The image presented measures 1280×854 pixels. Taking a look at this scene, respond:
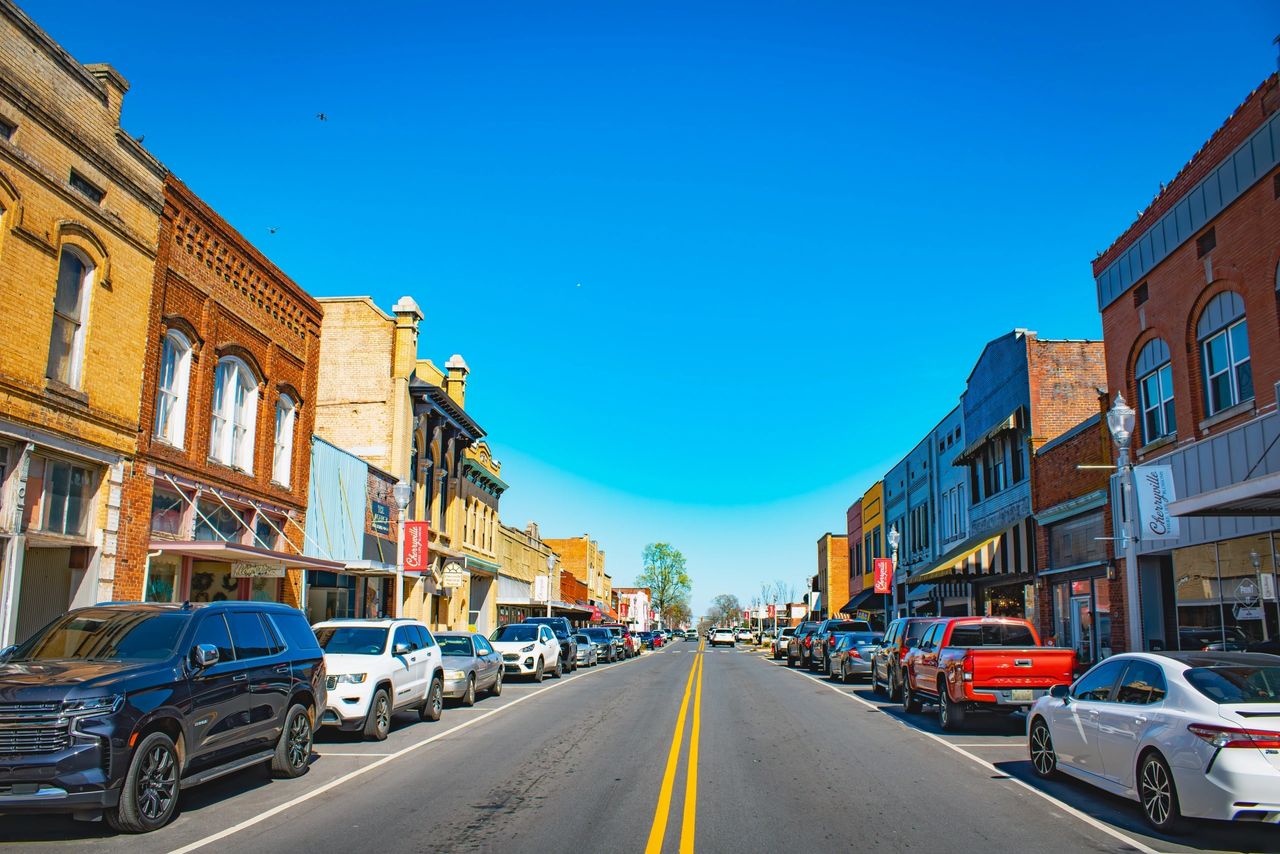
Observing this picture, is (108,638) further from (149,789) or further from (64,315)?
(64,315)

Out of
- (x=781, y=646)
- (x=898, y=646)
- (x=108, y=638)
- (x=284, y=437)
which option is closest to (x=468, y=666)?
(x=284, y=437)

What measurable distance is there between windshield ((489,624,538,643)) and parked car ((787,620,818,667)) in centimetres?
1224

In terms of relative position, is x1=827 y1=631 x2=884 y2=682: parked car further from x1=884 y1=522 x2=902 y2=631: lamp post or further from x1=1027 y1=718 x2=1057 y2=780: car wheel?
x1=1027 y1=718 x2=1057 y2=780: car wheel

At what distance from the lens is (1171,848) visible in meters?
7.93

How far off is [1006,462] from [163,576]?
24.9 m

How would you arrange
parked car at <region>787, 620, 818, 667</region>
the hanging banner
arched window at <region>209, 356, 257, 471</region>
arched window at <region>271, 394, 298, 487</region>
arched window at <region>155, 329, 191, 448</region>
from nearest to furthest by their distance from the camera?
the hanging banner, arched window at <region>155, 329, 191, 448</region>, arched window at <region>209, 356, 257, 471</region>, arched window at <region>271, 394, 298, 487</region>, parked car at <region>787, 620, 818, 667</region>

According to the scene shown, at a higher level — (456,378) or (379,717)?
(456,378)

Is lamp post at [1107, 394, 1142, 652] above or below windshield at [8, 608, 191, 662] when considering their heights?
above

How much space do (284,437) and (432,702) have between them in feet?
35.5

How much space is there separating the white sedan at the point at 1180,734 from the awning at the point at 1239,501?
3722mm

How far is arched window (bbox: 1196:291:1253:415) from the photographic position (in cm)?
1869

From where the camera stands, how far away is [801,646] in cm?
4000

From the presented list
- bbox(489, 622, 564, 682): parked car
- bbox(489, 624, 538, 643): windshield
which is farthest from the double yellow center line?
bbox(489, 624, 538, 643): windshield

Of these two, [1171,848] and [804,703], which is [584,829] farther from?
[804,703]
